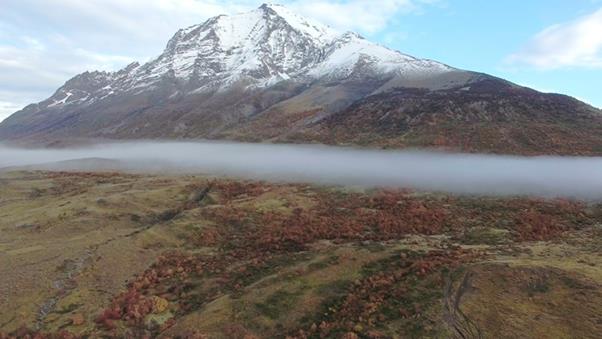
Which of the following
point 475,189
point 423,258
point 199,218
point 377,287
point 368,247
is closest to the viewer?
point 377,287

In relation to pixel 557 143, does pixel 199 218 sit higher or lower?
lower

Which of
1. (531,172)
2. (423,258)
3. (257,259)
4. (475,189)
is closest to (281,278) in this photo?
(257,259)

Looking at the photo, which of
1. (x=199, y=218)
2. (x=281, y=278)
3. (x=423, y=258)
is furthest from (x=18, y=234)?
(x=423, y=258)

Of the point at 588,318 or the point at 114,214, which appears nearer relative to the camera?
the point at 588,318

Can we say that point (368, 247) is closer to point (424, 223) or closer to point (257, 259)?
point (257, 259)

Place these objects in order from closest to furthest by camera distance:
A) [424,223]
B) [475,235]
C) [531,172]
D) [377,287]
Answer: [377,287] < [475,235] < [424,223] < [531,172]

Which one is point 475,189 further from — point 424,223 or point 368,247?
point 368,247
